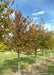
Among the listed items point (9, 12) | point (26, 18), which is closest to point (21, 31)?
point (26, 18)

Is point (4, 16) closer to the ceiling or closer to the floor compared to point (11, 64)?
closer to the ceiling

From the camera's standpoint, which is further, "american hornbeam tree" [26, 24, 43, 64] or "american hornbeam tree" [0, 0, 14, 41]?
"american hornbeam tree" [26, 24, 43, 64]

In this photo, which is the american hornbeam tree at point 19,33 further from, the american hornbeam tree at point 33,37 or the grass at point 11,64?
the grass at point 11,64

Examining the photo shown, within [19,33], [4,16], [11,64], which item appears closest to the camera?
[4,16]

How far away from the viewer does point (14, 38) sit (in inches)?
307

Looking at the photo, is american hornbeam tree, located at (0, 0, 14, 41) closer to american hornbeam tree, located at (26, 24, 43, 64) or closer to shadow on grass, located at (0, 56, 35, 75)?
american hornbeam tree, located at (26, 24, 43, 64)

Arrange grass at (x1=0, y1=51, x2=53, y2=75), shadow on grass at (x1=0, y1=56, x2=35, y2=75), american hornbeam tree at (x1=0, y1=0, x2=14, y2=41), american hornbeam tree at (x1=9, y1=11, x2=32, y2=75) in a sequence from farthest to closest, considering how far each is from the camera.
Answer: grass at (x1=0, y1=51, x2=53, y2=75)
shadow on grass at (x1=0, y1=56, x2=35, y2=75)
american hornbeam tree at (x1=9, y1=11, x2=32, y2=75)
american hornbeam tree at (x1=0, y1=0, x2=14, y2=41)

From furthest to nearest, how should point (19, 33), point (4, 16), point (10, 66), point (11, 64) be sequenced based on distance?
1. point (11, 64)
2. point (10, 66)
3. point (19, 33)
4. point (4, 16)

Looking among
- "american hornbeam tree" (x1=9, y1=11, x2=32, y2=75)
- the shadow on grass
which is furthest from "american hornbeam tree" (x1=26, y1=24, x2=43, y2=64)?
the shadow on grass

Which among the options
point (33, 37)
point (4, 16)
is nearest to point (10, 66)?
point (33, 37)

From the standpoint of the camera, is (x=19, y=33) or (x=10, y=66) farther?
(x=10, y=66)

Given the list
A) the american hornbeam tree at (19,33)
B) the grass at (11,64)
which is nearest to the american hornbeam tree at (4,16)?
the american hornbeam tree at (19,33)

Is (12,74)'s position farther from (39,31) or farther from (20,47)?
(39,31)

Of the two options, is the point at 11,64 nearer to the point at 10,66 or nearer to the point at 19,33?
the point at 10,66
